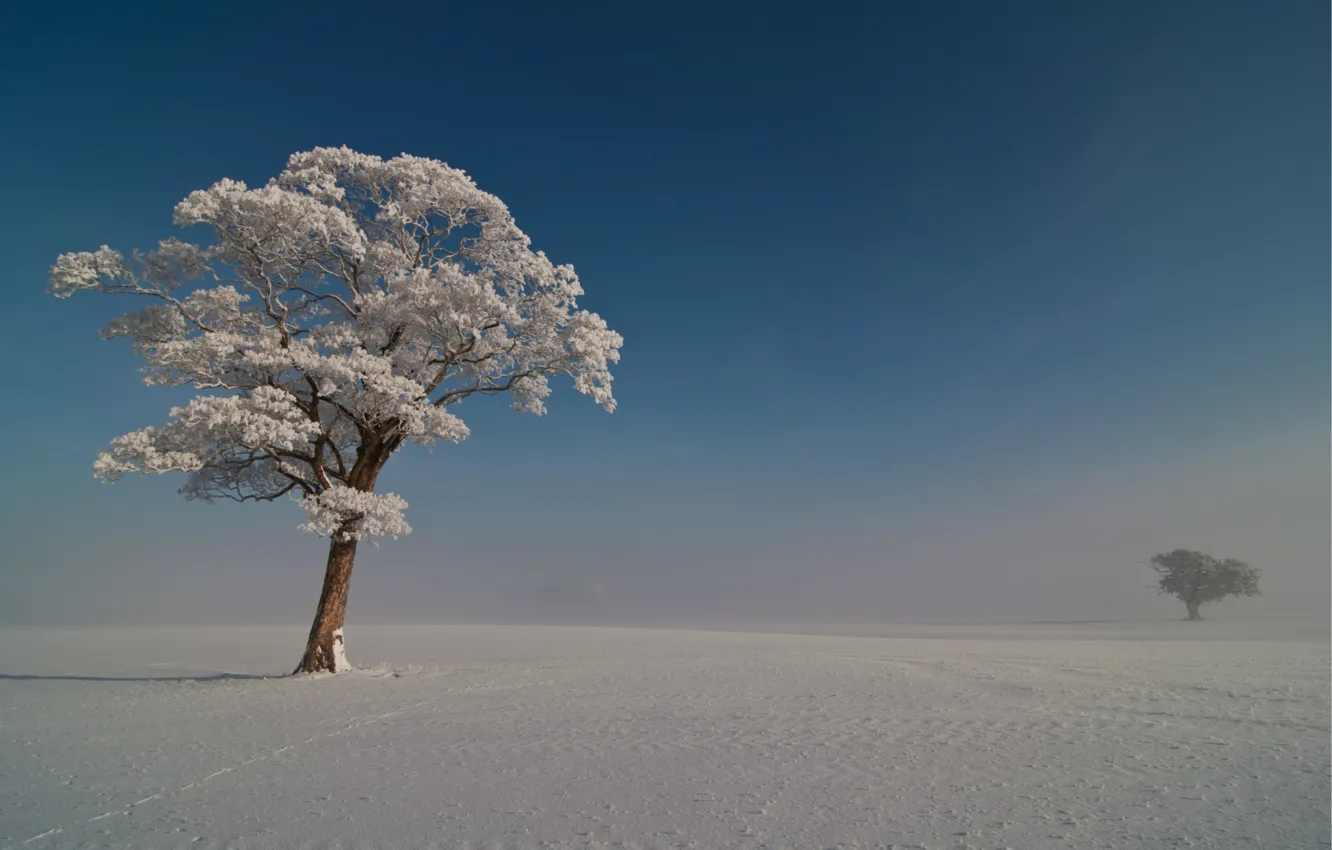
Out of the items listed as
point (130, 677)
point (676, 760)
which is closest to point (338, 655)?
point (130, 677)

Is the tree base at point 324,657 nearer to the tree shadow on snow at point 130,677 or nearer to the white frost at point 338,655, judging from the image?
the white frost at point 338,655

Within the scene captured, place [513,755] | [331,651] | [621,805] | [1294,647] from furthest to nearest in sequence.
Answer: [1294,647], [331,651], [513,755], [621,805]

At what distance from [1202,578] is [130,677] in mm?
76046

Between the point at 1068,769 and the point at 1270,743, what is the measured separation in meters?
3.52

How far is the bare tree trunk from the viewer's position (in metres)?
16.4

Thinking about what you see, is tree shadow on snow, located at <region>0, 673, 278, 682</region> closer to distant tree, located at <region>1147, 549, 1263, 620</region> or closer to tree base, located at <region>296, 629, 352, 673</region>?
tree base, located at <region>296, 629, 352, 673</region>

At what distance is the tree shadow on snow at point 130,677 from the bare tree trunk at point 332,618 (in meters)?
0.77

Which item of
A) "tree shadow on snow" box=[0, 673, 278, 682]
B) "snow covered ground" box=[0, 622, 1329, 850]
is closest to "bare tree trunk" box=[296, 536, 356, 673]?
"tree shadow on snow" box=[0, 673, 278, 682]

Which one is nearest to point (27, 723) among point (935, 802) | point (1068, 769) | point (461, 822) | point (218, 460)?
point (218, 460)

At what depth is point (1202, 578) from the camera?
60.0 m

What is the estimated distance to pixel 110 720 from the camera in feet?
34.9

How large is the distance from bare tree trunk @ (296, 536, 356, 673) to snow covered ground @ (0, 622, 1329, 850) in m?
1.62

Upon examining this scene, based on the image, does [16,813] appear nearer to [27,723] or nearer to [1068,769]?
[27,723]

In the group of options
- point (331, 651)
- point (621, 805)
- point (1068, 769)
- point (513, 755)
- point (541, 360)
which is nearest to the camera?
point (621, 805)
